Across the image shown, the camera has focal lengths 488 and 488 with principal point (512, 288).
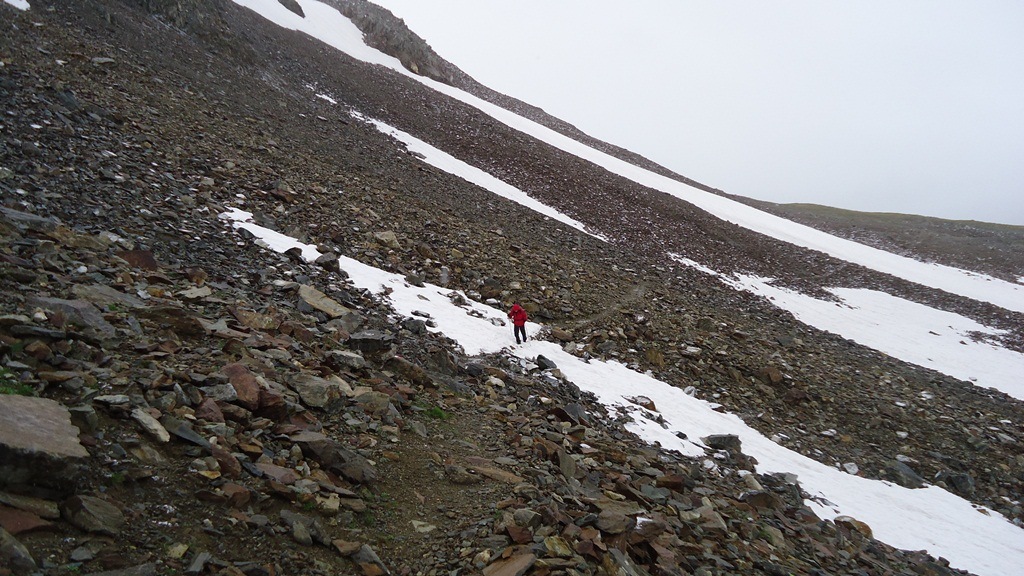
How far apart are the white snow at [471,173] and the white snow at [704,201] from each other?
1555 centimetres

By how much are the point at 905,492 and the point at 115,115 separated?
2182cm

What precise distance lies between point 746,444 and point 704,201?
32958 mm

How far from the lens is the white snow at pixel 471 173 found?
2489 centimetres

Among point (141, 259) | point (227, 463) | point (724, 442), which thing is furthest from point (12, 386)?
point (724, 442)

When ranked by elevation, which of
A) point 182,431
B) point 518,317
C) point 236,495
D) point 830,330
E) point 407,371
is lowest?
point 407,371

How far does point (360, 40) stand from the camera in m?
45.2

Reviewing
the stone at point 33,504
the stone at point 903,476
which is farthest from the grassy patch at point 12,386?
the stone at point 903,476

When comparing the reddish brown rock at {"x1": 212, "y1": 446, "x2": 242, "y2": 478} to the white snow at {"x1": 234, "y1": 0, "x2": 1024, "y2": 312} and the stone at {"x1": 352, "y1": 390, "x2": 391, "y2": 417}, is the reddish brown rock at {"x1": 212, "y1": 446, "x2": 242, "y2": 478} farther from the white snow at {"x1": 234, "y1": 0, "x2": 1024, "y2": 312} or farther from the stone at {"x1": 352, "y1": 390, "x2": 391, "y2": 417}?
the white snow at {"x1": 234, "y1": 0, "x2": 1024, "y2": 312}

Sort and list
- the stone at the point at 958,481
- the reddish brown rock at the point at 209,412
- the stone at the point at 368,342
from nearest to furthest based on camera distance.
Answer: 1. the reddish brown rock at the point at 209,412
2. the stone at the point at 368,342
3. the stone at the point at 958,481

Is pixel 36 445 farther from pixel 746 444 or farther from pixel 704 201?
pixel 704 201

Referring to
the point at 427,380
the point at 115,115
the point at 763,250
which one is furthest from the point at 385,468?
the point at 763,250

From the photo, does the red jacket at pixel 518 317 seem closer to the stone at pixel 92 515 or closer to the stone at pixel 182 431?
the stone at pixel 182 431

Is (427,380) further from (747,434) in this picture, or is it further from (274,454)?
(747,434)

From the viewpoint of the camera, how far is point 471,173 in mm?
26500
